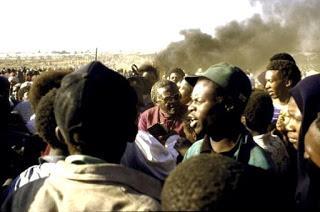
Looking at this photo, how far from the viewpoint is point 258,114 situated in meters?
3.78

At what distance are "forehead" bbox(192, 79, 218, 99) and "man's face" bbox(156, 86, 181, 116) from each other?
2.16m

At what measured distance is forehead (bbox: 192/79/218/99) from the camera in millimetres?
2955

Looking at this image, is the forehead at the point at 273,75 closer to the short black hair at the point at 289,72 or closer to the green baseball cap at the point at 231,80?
the short black hair at the point at 289,72

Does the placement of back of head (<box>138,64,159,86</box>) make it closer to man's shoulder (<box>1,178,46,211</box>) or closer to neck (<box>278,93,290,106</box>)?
neck (<box>278,93,290,106</box>)

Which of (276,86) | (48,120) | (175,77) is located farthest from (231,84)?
(175,77)

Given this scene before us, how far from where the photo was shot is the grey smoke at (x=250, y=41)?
22500 millimetres

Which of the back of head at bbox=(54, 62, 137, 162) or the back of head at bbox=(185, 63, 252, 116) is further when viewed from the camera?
the back of head at bbox=(185, 63, 252, 116)

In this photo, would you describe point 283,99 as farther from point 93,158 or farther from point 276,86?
point 93,158

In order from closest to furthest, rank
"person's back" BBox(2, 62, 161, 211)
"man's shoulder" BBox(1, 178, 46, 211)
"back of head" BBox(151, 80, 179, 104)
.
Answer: "person's back" BBox(2, 62, 161, 211), "man's shoulder" BBox(1, 178, 46, 211), "back of head" BBox(151, 80, 179, 104)

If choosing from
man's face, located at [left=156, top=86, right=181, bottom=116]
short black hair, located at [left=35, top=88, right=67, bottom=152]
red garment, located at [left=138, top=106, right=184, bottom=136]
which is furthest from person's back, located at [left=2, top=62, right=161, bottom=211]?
man's face, located at [left=156, top=86, right=181, bottom=116]

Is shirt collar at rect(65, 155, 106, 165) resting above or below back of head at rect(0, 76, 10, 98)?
above

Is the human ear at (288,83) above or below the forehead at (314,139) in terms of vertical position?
below

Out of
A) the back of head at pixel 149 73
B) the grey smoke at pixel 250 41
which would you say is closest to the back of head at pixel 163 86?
the back of head at pixel 149 73

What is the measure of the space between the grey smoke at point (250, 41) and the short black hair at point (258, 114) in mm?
18385
